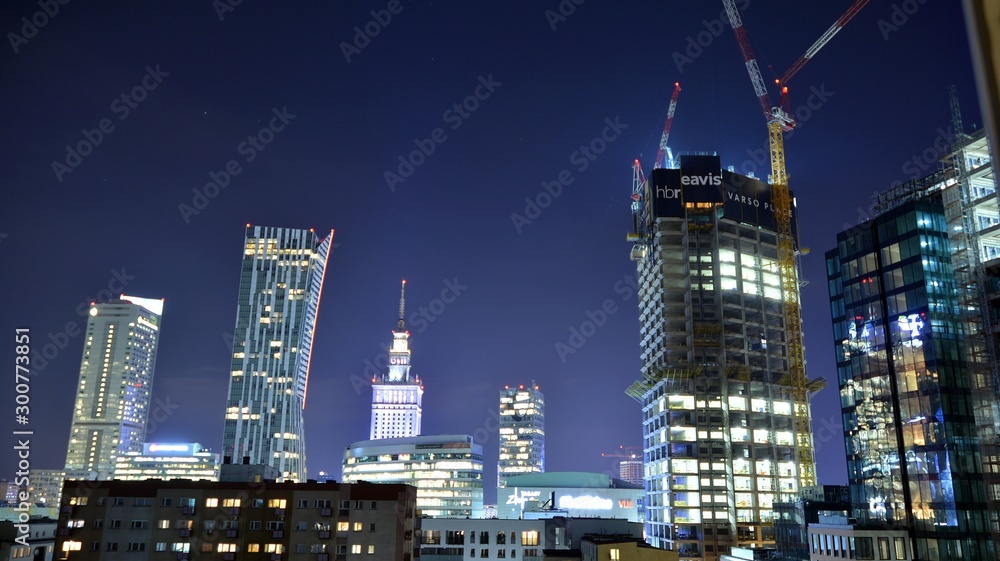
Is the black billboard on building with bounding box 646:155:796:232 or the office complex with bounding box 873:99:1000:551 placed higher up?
the black billboard on building with bounding box 646:155:796:232

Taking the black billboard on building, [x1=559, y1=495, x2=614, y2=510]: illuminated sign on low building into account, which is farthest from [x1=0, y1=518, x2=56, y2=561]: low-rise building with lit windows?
the black billboard on building

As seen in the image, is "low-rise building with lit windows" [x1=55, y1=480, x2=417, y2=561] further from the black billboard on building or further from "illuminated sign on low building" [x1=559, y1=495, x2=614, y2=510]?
"illuminated sign on low building" [x1=559, y1=495, x2=614, y2=510]

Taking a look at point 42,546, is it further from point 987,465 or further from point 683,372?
point 683,372

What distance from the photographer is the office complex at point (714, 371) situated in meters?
144

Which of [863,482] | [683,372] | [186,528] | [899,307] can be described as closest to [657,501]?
[683,372]

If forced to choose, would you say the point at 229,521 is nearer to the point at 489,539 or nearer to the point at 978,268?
the point at 489,539

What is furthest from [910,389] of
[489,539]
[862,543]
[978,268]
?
[489,539]

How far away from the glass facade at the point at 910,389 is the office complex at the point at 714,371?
59.5m

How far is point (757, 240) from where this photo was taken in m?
167

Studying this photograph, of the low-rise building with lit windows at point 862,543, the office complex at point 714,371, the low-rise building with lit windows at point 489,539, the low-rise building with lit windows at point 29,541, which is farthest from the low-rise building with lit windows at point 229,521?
the office complex at point 714,371

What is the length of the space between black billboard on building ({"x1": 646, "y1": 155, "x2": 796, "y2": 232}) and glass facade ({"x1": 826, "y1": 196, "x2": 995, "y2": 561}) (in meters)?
73.2

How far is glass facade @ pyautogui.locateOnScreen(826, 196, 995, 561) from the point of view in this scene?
73000mm

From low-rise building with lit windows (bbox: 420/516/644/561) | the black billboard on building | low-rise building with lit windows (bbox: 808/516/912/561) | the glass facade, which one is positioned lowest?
low-rise building with lit windows (bbox: 420/516/644/561)

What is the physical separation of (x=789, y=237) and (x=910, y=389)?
94.8 metres
